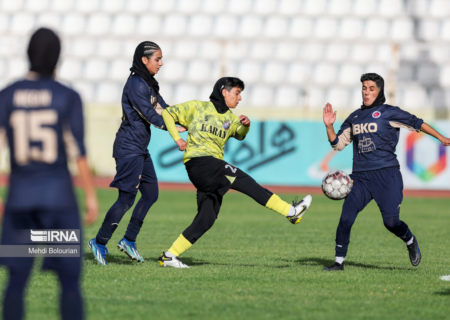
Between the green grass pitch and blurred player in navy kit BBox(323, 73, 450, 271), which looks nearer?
the green grass pitch

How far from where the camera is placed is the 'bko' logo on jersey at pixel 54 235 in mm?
3652

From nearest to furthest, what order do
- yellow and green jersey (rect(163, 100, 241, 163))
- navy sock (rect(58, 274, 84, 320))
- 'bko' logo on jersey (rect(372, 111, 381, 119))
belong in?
navy sock (rect(58, 274, 84, 320)) < yellow and green jersey (rect(163, 100, 241, 163)) < 'bko' logo on jersey (rect(372, 111, 381, 119))

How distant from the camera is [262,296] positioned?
558 cm

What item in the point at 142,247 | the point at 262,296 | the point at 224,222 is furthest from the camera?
the point at 224,222

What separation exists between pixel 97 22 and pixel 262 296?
74.9ft

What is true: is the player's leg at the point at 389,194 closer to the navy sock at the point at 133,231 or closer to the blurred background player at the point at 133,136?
the blurred background player at the point at 133,136

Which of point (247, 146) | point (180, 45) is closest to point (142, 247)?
point (247, 146)

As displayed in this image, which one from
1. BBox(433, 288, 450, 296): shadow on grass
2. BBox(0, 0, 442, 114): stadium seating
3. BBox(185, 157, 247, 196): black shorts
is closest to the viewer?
BBox(433, 288, 450, 296): shadow on grass

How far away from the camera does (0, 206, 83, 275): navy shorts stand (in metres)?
3.58

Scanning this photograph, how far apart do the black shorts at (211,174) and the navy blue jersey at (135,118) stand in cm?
62

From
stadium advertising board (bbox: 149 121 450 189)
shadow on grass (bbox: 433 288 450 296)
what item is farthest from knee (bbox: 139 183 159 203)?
stadium advertising board (bbox: 149 121 450 189)

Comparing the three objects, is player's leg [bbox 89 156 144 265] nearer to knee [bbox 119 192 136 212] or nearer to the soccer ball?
knee [bbox 119 192 136 212]

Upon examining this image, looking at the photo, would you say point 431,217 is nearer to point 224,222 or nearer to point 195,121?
point 224,222

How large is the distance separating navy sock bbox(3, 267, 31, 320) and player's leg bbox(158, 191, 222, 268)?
3454 mm
